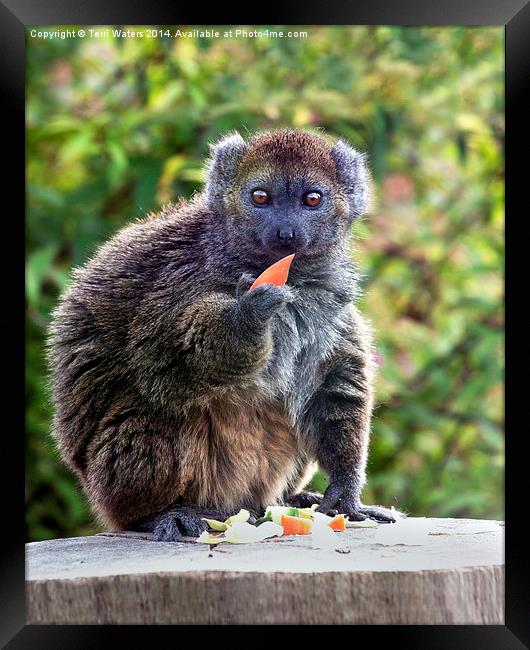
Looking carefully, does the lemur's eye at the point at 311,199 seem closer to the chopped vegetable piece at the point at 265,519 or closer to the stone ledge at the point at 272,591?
the chopped vegetable piece at the point at 265,519

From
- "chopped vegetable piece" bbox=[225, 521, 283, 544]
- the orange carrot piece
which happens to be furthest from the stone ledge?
the orange carrot piece

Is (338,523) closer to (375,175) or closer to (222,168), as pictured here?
(222,168)

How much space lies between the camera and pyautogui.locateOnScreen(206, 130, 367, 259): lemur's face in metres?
5.06

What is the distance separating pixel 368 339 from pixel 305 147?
1218 mm

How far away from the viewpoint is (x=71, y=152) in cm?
727

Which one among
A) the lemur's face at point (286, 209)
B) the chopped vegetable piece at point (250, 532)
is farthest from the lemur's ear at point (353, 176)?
the chopped vegetable piece at point (250, 532)

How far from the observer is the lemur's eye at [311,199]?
16.8 ft

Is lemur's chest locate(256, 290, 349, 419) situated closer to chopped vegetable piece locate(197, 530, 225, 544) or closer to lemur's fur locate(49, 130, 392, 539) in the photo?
lemur's fur locate(49, 130, 392, 539)

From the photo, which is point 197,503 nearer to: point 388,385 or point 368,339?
point 368,339

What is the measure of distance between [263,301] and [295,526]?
1119mm

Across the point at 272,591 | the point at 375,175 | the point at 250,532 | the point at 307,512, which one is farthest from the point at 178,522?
the point at 375,175

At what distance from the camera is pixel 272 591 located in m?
4.03

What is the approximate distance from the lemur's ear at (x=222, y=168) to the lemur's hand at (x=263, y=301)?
0.67 metres
